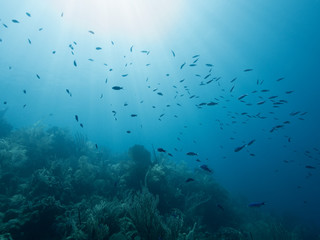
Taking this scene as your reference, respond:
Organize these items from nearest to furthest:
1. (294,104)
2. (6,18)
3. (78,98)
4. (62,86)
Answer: (6,18) → (62,86) → (78,98) → (294,104)

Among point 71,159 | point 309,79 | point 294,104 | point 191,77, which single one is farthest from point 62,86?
point 294,104

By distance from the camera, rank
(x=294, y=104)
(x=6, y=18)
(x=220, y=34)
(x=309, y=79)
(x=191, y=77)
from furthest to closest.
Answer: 1. (x=294, y=104)
2. (x=309, y=79)
3. (x=191, y=77)
4. (x=220, y=34)
5. (x=6, y=18)

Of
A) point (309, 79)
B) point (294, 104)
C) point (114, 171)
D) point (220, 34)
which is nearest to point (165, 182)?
point (114, 171)

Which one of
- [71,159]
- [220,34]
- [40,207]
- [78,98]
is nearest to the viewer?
[40,207]

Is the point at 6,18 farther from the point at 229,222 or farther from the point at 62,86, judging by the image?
the point at 229,222

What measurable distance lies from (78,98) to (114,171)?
62.2m

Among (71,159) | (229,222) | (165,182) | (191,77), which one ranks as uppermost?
(191,77)

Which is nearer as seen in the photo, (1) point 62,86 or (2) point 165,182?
(2) point 165,182

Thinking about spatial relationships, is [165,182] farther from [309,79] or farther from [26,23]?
[309,79]

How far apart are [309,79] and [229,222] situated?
334 feet

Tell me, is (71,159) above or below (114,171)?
above

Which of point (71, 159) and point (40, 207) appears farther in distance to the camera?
point (71, 159)

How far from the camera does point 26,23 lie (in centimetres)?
3075

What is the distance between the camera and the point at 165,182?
1075 cm
